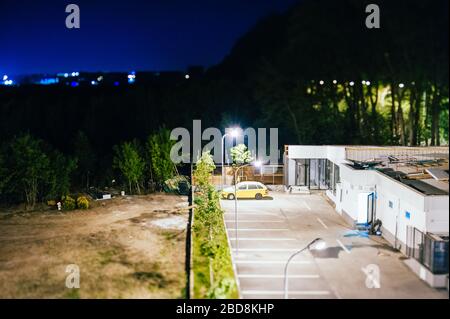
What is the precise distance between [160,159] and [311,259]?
1586 centimetres

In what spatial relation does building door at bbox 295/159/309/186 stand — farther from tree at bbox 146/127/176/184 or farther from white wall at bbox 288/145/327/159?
tree at bbox 146/127/176/184

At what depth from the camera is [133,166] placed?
1147 inches

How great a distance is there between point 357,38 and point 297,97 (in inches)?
255

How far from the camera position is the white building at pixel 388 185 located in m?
14.7

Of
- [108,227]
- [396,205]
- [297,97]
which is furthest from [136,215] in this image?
[297,97]

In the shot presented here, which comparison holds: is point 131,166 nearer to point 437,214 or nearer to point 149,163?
point 149,163

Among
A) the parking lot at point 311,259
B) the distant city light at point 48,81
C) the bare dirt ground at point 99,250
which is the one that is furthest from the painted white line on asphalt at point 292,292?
the distant city light at point 48,81

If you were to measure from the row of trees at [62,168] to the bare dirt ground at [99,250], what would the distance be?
96.1 inches

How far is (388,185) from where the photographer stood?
17.9 meters

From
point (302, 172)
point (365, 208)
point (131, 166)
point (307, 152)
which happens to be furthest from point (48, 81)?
point (365, 208)

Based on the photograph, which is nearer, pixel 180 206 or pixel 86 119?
pixel 180 206

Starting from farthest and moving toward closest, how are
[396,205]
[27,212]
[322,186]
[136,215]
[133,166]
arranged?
[133,166] → [322,186] → [27,212] → [136,215] → [396,205]

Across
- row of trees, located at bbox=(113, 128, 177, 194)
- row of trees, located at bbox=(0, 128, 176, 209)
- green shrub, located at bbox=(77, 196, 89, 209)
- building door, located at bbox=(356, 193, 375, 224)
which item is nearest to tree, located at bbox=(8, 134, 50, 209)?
row of trees, located at bbox=(0, 128, 176, 209)

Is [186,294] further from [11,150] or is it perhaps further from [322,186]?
[11,150]
